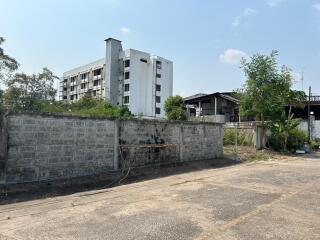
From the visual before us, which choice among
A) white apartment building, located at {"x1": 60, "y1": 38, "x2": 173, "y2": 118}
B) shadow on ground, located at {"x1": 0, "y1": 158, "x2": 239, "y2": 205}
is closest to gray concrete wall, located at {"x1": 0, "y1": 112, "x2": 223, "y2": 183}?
shadow on ground, located at {"x1": 0, "y1": 158, "x2": 239, "y2": 205}

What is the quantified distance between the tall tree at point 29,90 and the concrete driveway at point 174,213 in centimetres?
3210

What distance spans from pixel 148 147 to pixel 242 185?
4834mm

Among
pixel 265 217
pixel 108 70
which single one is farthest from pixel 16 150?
pixel 108 70

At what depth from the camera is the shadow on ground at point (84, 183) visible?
920 centimetres

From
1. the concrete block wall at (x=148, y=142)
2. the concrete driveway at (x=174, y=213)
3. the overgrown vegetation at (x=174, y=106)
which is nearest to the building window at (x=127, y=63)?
the overgrown vegetation at (x=174, y=106)

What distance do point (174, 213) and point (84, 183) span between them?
4.68 m

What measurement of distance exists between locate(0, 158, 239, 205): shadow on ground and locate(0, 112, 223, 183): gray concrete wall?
0.30m

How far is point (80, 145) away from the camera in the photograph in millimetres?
11836

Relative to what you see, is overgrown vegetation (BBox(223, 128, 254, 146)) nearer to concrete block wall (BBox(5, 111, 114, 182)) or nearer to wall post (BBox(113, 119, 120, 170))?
wall post (BBox(113, 119, 120, 170))

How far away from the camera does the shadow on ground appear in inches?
362

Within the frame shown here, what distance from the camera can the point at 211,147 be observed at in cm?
1938

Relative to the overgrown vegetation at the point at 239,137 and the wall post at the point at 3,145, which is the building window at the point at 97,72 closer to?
the overgrown vegetation at the point at 239,137

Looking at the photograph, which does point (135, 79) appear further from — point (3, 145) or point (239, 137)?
point (3, 145)

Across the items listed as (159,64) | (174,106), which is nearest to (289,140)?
(174,106)
